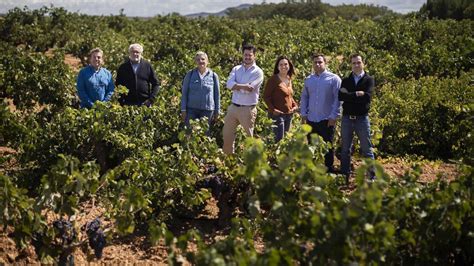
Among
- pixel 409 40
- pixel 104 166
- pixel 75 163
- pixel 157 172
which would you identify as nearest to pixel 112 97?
pixel 104 166

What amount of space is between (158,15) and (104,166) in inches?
1202

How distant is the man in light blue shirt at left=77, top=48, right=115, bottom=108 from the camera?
605 centimetres

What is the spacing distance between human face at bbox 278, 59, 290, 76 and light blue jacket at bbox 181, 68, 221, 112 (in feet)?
2.38

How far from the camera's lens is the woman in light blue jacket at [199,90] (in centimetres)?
588

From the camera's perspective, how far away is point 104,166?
592cm

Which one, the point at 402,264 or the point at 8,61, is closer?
the point at 402,264

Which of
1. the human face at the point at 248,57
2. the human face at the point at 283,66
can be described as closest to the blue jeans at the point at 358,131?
the human face at the point at 283,66

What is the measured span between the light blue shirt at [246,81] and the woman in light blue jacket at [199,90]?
28cm

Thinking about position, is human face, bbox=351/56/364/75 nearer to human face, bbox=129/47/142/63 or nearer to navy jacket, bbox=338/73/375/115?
navy jacket, bbox=338/73/375/115

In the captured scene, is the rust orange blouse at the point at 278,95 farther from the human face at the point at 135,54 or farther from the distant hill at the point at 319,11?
the distant hill at the point at 319,11

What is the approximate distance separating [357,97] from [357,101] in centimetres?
4

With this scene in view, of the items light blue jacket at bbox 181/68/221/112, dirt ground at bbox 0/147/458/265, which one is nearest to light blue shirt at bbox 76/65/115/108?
light blue jacket at bbox 181/68/221/112

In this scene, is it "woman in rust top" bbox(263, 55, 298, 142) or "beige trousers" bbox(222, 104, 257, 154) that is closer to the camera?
"beige trousers" bbox(222, 104, 257, 154)

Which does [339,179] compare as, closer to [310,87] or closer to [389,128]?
[310,87]
